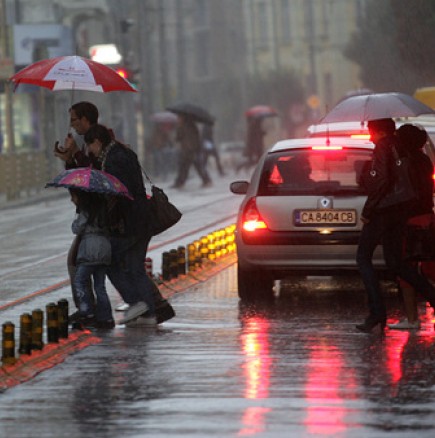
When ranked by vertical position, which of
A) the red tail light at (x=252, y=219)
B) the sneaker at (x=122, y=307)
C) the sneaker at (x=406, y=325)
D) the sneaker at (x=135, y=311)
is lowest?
the sneaker at (x=122, y=307)

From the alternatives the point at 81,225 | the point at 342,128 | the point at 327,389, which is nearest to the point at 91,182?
the point at 81,225

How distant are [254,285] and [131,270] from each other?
6.34 ft

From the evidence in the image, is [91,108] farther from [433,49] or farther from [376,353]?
[433,49]

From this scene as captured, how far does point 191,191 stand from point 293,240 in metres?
26.6

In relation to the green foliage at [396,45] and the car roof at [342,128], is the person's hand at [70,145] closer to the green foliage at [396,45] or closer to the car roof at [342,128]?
the car roof at [342,128]

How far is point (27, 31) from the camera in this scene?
48250 mm

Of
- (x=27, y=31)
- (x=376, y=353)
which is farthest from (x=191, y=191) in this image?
(x=376, y=353)

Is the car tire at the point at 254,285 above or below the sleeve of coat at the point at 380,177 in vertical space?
below

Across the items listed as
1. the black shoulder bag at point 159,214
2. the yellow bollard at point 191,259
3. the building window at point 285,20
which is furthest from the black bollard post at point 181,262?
the building window at point 285,20

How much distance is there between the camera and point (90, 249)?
13039 millimetres

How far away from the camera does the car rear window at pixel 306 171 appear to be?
48.0 ft

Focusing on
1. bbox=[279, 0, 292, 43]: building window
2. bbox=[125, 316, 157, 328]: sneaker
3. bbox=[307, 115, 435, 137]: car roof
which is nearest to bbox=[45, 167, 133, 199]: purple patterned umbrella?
bbox=[125, 316, 157, 328]: sneaker

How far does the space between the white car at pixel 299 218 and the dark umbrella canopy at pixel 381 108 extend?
89.6 inches

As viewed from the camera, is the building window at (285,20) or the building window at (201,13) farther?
the building window at (285,20)
